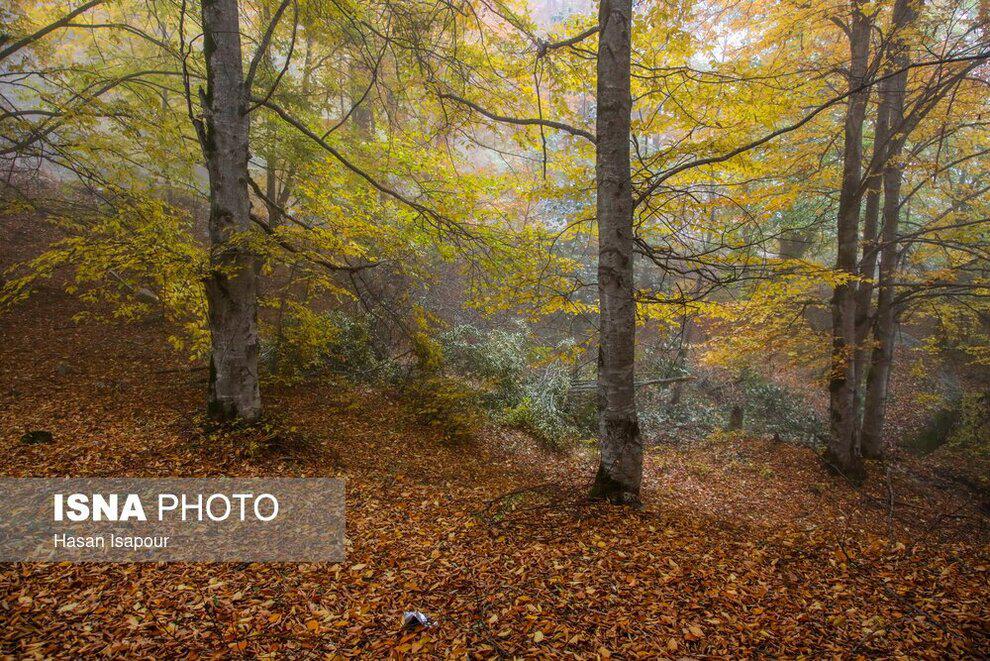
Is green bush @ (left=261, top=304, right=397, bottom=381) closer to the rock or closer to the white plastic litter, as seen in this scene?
the rock

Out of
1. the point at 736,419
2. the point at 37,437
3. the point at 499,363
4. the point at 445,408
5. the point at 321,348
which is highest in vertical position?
the point at 321,348

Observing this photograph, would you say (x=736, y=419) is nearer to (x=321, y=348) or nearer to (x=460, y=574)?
(x=321, y=348)

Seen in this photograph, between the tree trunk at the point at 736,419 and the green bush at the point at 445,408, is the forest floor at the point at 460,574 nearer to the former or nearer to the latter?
the green bush at the point at 445,408

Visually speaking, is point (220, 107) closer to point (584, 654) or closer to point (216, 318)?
point (216, 318)

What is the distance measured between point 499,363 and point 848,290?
22.0ft

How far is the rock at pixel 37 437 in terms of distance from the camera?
183 inches

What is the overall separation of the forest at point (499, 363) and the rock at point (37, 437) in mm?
36

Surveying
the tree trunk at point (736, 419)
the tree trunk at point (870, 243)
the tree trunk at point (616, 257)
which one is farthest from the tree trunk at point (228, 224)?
the tree trunk at point (736, 419)

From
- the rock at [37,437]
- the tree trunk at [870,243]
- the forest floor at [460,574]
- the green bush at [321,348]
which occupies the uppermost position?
the tree trunk at [870,243]

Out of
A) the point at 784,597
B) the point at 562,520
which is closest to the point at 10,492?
the point at 562,520

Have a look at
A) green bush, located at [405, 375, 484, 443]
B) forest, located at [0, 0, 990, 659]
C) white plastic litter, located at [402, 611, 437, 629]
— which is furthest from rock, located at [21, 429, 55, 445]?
white plastic litter, located at [402, 611, 437, 629]

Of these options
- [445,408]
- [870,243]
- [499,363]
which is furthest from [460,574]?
[870,243]

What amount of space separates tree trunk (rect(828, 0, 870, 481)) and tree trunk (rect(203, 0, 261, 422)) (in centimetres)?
875

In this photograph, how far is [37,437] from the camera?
4723 millimetres
